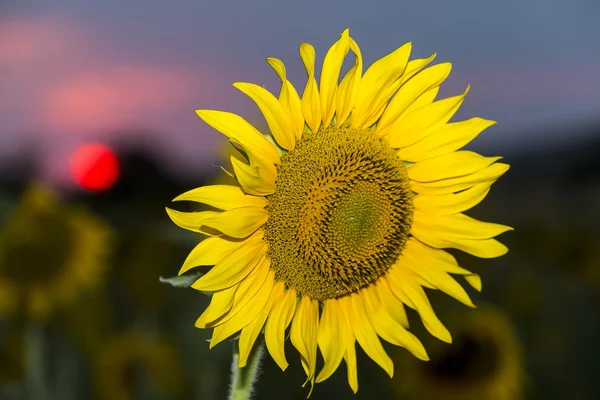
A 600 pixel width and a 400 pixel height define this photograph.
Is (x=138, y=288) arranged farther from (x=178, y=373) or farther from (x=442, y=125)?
(x=442, y=125)

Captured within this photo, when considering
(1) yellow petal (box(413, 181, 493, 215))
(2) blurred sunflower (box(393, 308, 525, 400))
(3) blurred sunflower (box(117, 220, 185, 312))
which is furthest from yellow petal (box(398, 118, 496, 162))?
(3) blurred sunflower (box(117, 220, 185, 312))

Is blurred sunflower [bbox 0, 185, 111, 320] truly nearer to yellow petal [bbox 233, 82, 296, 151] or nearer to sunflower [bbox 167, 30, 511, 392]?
sunflower [bbox 167, 30, 511, 392]

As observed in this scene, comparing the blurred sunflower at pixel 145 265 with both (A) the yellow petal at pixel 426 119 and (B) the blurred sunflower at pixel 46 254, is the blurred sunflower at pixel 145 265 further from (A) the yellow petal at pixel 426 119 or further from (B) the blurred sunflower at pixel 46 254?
(A) the yellow petal at pixel 426 119

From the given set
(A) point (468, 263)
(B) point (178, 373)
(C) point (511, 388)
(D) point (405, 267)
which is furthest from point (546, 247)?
(D) point (405, 267)

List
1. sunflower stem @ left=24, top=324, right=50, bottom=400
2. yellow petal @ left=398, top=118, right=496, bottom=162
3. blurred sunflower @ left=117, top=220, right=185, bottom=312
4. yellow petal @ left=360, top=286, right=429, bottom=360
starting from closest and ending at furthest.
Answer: yellow petal @ left=398, top=118, right=496, bottom=162 < yellow petal @ left=360, top=286, right=429, bottom=360 < sunflower stem @ left=24, top=324, right=50, bottom=400 < blurred sunflower @ left=117, top=220, right=185, bottom=312

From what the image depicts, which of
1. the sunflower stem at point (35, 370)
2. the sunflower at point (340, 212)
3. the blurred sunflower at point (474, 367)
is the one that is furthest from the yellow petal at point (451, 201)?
the sunflower stem at point (35, 370)
